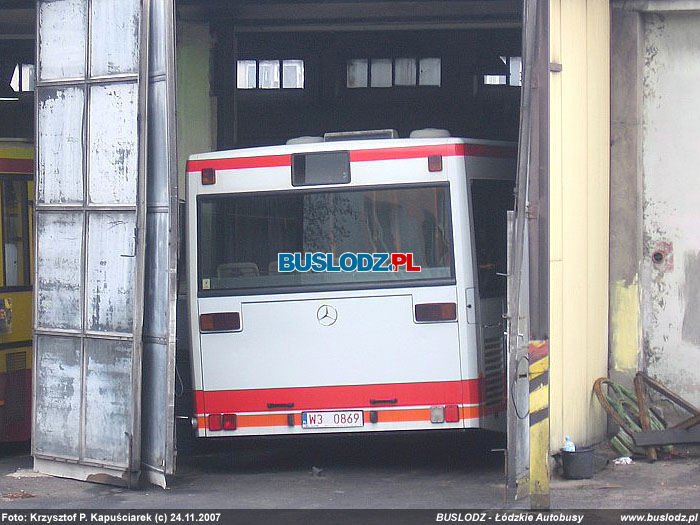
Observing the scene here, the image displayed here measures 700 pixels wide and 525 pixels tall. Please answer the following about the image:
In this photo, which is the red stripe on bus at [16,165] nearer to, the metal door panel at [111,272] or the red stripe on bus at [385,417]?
the metal door panel at [111,272]

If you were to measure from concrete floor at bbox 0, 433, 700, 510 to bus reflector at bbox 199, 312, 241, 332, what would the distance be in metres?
1.18

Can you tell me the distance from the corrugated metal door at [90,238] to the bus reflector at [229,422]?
2.80ft

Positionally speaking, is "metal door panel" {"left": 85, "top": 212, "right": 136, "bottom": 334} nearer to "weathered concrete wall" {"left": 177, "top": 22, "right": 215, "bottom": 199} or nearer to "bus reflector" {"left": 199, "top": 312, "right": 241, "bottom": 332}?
"bus reflector" {"left": 199, "top": 312, "right": 241, "bottom": 332}

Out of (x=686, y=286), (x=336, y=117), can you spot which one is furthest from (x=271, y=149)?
(x=336, y=117)

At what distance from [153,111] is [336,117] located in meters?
8.51

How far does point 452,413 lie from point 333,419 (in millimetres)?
1029

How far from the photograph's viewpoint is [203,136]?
51.8 ft

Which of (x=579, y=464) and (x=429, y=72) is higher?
(x=429, y=72)

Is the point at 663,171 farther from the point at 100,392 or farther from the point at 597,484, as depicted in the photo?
the point at 100,392

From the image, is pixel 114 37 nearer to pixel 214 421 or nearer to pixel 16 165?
pixel 16 165

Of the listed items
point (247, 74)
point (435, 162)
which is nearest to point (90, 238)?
point (435, 162)

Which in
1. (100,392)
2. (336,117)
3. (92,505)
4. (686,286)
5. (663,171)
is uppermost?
(336,117)

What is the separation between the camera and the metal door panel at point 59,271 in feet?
35.8

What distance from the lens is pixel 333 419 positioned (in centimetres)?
1078
